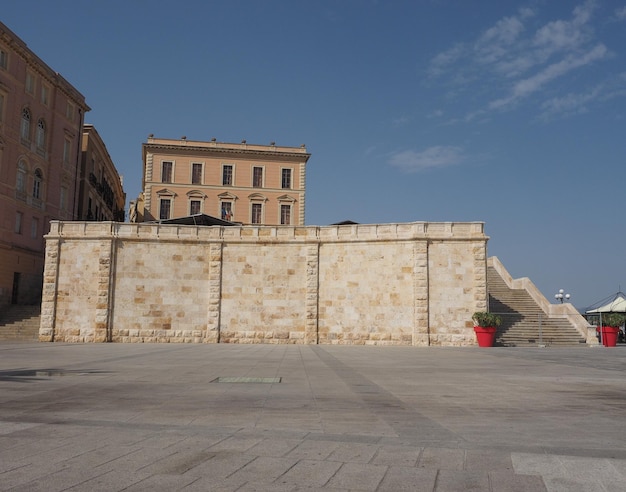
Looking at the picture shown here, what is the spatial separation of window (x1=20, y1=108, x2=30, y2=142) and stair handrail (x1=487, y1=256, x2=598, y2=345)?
36081mm

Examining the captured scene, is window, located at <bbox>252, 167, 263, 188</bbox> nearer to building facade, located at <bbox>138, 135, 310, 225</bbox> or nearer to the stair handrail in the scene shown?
building facade, located at <bbox>138, 135, 310, 225</bbox>

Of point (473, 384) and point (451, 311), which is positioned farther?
point (451, 311)

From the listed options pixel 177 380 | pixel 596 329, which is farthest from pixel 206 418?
pixel 596 329

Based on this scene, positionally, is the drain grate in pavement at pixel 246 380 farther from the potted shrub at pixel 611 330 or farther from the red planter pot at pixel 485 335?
the potted shrub at pixel 611 330

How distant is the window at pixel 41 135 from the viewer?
4094 cm

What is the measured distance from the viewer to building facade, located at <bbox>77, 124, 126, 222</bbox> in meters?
48.7

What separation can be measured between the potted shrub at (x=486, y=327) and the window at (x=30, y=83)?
3571 cm

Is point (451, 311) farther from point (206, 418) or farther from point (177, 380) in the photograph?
point (206, 418)

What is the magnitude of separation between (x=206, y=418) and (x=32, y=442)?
2202mm

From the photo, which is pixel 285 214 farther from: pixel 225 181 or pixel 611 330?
pixel 611 330

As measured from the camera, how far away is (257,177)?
57.8 meters

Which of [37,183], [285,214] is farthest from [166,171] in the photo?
[37,183]

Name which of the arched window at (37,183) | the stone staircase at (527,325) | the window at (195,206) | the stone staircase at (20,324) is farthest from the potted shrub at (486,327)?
the window at (195,206)

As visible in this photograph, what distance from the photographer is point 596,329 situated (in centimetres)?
2988
